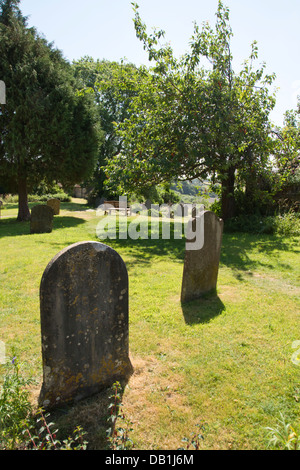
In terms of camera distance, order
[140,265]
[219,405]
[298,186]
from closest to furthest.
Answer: [219,405] < [140,265] < [298,186]

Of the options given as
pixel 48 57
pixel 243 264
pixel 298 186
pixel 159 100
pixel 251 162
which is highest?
pixel 48 57

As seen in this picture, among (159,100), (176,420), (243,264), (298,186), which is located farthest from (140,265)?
(298,186)

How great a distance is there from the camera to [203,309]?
524 cm

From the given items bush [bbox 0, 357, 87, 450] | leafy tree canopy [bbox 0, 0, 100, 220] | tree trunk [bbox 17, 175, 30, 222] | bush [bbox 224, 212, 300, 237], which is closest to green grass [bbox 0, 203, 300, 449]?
bush [bbox 0, 357, 87, 450]

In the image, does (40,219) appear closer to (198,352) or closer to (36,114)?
(36,114)

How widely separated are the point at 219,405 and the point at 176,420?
52 cm

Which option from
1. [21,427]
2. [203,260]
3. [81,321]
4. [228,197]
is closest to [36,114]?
[228,197]

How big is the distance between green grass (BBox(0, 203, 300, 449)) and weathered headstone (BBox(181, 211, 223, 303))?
27 cm

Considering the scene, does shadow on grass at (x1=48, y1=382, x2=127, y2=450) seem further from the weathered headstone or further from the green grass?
Answer: the weathered headstone

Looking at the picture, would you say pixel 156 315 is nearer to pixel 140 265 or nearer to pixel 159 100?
pixel 140 265

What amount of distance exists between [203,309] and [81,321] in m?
2.97

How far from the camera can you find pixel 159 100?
1249 centimetres

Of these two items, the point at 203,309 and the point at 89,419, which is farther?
the point at 203,309

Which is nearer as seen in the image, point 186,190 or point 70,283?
point 70,283
